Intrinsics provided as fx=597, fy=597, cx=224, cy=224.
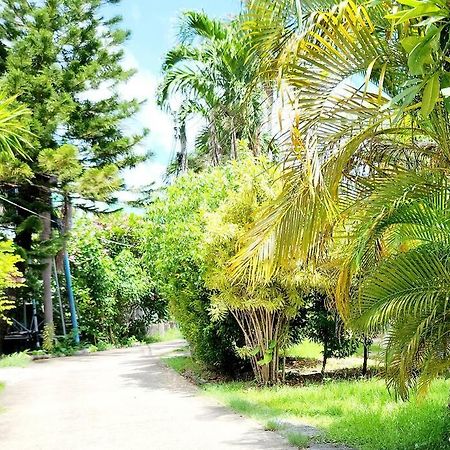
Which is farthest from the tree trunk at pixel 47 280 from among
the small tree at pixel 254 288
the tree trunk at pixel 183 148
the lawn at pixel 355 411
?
the small tree at pixel 254 288

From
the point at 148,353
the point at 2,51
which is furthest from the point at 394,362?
the point at 2,51

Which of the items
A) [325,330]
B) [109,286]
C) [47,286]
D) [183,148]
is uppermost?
[183,148]

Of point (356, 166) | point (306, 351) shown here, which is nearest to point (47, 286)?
point (306, 351)

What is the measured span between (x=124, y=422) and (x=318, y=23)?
A: 5682mm

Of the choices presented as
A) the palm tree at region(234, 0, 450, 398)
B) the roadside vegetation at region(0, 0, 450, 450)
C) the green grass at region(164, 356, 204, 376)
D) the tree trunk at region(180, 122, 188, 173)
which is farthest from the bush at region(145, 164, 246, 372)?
the palm tree at region(234, 0, 450, 398)

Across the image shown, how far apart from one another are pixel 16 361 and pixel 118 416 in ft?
32.6

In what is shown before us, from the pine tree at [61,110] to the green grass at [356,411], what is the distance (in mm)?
9934

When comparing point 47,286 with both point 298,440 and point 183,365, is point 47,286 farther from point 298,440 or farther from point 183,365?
point 298,440

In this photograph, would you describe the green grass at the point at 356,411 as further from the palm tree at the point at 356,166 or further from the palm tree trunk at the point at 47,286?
the palm tree trunk at the point at 47,286

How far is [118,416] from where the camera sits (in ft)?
26.8

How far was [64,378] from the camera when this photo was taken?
13.2 meters

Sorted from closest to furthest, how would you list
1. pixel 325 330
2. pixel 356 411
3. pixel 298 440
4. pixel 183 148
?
pixel 298 440, pixel 356 411, pixel 325 330, pixel 183 148

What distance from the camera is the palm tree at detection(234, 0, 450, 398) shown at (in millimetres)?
4297

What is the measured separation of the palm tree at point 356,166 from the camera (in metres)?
4.30
